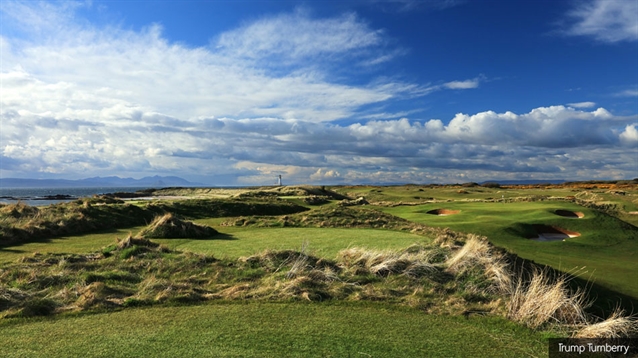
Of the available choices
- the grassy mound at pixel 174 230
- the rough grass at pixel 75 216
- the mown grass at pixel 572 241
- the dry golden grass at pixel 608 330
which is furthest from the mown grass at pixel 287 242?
the dry golden grass at pixel 608 330

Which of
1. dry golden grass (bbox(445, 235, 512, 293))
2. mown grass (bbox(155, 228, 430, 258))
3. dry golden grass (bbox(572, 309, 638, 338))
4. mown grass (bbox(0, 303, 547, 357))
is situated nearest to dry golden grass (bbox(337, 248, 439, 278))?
dry golden grass (bbox(445, 235, 512, 293))

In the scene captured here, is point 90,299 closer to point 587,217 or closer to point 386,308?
point 386,308

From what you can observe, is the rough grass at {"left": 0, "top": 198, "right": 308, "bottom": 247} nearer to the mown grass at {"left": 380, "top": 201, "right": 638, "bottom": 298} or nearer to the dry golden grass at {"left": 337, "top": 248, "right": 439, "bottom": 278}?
the dry golden grass at {"left": 337, "top": 248, "right": 439, "bottom": 278}

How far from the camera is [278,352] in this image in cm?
528

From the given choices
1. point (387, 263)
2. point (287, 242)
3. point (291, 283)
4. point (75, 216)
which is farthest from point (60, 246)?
point (387, 263)

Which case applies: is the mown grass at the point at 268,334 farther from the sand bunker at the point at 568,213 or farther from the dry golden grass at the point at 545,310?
the sand bunker at the point at 568,213

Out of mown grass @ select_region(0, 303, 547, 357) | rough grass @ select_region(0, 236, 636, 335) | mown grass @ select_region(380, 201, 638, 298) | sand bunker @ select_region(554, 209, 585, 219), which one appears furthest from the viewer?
sand bunker @ select_region(554, 209, 585, 219)

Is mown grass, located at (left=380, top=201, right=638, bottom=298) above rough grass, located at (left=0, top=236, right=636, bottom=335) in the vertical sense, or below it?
below

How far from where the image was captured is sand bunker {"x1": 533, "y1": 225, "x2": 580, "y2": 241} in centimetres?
2372

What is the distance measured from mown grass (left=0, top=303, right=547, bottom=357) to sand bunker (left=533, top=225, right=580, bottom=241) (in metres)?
20.3

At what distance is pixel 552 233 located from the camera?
2467 cm

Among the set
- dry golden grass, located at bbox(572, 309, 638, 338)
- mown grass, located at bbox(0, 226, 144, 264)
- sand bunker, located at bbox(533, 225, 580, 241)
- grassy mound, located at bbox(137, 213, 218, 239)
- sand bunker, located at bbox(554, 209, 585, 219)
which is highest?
grassy mound, located at bbox(137, 213, 218, 239)

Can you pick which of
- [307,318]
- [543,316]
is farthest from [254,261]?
[543,316]

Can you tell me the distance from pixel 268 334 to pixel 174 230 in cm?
1108
